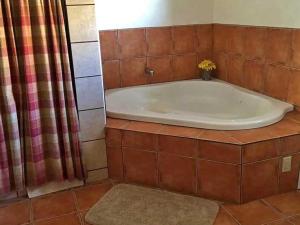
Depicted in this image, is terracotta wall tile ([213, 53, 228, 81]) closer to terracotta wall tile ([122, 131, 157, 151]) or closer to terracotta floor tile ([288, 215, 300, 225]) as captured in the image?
terracotta wall tile ([122, 131, 157, 151])

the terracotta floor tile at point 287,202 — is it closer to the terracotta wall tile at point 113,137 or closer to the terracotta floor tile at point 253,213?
the terracotta floor tile at point 253,213

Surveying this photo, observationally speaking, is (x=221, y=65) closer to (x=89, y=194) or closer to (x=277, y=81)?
(x=277, y=81)

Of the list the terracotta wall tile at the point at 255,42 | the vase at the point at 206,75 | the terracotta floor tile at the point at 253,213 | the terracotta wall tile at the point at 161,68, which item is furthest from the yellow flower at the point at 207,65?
the terracotta floor tile at the point at 253,213

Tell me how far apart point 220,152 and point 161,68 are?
1.37 m

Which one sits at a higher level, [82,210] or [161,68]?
[161,68]

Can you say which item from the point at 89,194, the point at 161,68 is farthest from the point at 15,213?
the point at 161,68

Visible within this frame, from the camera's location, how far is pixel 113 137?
7.30 feet

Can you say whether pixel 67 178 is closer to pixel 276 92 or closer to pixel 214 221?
pixel 214 221

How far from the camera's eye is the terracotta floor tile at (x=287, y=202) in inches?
75.6

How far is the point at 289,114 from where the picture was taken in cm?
229

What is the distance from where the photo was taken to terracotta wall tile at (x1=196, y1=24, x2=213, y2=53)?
3125mm

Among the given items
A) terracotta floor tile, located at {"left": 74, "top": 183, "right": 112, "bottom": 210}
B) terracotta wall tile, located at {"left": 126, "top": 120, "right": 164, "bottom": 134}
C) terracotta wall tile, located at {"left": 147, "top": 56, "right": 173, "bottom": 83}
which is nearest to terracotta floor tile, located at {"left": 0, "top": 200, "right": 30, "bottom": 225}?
terracotta floor tile, located at {"left": 74, "top": 183, "right": 112, "bottom": 210}

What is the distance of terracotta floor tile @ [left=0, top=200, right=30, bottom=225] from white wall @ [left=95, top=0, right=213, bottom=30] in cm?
158

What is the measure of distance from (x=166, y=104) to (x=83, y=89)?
1138mm
